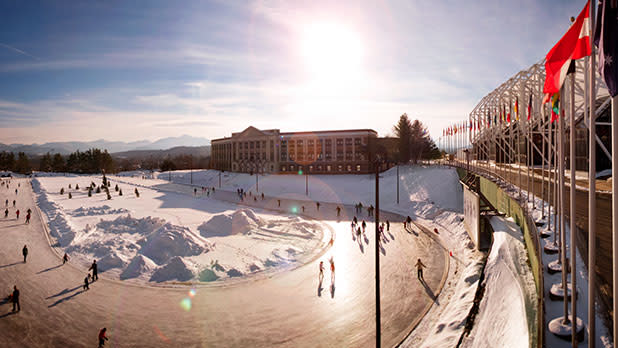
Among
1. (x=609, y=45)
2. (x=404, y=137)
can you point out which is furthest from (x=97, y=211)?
(x=404, y=137)

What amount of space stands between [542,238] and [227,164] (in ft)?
284

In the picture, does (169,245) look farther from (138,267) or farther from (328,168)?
(328,168)

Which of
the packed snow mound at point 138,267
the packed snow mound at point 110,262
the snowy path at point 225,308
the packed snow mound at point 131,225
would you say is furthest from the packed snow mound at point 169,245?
the packed snow mound at point 131,225

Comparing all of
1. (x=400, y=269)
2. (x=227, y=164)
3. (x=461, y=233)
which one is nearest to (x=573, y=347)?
(x=400, y=269)

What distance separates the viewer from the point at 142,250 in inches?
848

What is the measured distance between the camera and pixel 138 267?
61.8 feet

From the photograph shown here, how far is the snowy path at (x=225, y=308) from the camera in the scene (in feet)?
40.1

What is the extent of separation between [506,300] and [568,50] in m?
9.03

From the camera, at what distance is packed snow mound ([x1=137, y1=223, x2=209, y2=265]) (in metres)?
20.8

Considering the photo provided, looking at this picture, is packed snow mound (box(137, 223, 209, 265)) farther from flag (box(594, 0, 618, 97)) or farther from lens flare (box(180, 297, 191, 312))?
flag (box(594, 0, 618, 97))

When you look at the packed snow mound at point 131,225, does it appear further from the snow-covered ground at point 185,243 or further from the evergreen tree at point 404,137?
the evergreen tree at point 404,137

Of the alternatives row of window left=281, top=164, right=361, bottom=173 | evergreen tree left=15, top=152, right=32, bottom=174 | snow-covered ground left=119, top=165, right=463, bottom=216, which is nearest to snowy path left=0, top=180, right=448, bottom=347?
snow-covered ground left=119, top=165, right=463, bottom=216

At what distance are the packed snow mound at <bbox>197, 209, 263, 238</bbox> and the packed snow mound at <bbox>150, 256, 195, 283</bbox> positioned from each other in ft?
24.5

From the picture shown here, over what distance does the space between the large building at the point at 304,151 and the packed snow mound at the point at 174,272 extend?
167 ft
